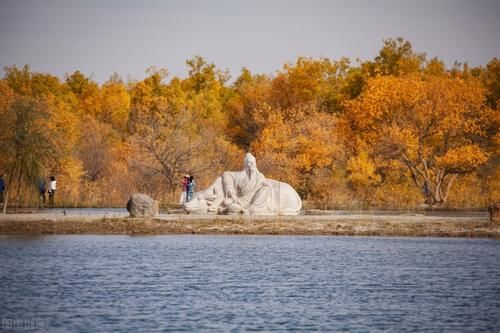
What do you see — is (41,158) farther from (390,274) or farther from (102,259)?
(390,274)

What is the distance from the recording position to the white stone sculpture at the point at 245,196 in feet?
151

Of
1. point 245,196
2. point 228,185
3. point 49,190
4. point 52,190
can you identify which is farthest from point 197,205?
point 49,190

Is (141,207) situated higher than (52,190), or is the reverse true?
(52,190)

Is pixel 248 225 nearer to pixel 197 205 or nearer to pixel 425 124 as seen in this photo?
pixel 197 205

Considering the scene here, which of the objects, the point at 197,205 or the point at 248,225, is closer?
the point at 248,225

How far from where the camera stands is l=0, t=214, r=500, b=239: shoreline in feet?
136

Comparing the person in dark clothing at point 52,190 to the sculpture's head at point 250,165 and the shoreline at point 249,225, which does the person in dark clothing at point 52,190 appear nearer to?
the shoreline at point 249,225

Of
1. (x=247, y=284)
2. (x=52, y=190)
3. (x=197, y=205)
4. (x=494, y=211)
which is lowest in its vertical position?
(x=247, y=284)

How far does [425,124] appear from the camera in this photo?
216 ft

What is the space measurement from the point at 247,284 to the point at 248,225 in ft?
45.2

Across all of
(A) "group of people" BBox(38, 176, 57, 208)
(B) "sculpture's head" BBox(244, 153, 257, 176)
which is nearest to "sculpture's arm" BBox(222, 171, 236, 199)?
(B) "sculpture's head" BBox(244, 153, 257, 176)

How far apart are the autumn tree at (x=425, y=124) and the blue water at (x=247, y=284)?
2305cm

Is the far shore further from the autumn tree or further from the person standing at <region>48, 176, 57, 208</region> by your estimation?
the autumn tree

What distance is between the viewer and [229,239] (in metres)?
41.2
